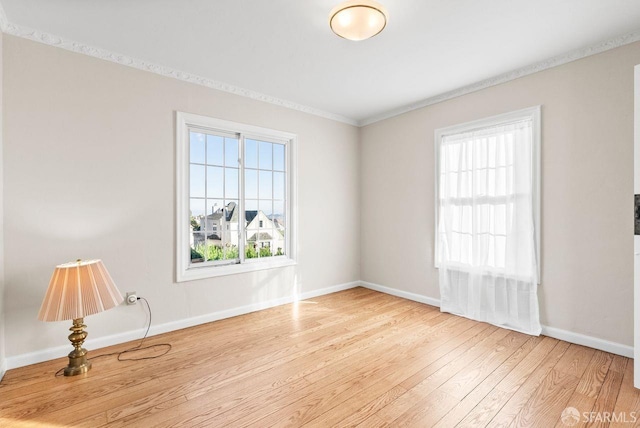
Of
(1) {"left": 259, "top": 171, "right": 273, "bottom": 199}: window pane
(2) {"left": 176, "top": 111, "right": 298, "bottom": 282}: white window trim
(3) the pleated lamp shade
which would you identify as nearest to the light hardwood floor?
(3) the pleated lamp shade

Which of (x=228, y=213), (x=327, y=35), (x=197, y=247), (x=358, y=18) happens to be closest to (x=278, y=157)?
(x=228, y=213)

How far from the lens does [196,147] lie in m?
3.41

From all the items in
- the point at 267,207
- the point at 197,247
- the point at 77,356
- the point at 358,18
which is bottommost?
the point at 77,356

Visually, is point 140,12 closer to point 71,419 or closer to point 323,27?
point 323,27

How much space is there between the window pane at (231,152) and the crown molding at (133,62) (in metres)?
0.56

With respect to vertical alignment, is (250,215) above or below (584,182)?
below

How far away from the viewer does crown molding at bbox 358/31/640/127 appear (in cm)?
255

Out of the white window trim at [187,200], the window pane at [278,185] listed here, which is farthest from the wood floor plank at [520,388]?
the window pane at [278,185]

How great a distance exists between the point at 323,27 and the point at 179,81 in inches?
67.1

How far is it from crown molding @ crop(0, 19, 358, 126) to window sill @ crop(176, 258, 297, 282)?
6.72 ft

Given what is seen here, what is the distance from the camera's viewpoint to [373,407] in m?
1.91

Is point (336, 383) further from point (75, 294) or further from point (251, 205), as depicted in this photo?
point (251, 205)

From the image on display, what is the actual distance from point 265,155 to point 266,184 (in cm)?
38

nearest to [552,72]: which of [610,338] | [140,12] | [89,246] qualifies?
[610,338]
